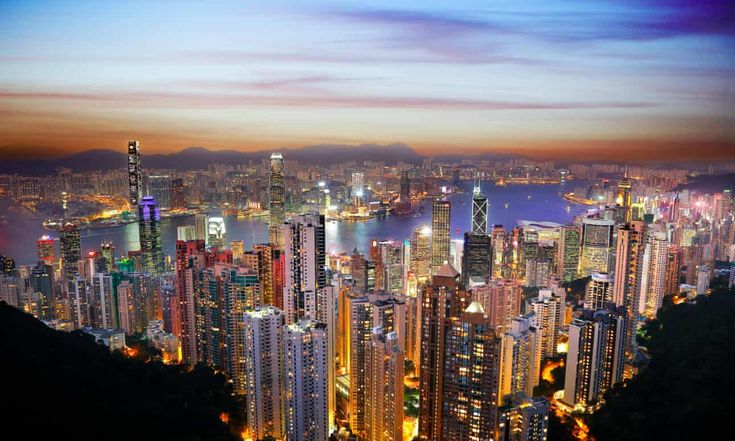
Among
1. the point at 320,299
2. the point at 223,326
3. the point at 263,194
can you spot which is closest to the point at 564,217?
the point at 263,194

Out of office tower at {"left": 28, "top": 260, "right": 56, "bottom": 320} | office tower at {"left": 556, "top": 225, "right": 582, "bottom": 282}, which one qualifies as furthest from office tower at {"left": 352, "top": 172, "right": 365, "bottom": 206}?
office tower at {"left": 28, "top": 260, "right": 56, "bottom": 320}

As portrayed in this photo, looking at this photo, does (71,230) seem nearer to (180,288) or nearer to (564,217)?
(180,288)

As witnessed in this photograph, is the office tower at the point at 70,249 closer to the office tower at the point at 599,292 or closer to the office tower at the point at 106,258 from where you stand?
the office tower at the point at 106,258

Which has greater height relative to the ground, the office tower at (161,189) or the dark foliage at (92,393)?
the office tower at (161,189)

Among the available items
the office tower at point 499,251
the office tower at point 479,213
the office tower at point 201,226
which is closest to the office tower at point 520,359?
the office tower at point 499,251

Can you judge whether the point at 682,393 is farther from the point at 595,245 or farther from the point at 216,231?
the point at 216,231
